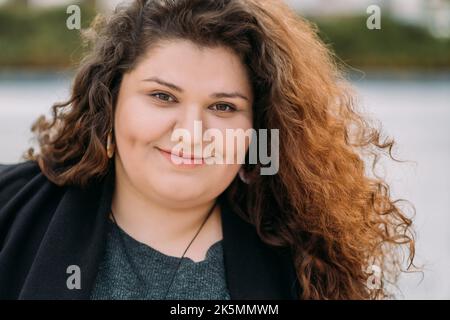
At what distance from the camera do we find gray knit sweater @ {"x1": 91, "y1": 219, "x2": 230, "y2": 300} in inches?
76.6

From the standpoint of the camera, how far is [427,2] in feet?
55.5

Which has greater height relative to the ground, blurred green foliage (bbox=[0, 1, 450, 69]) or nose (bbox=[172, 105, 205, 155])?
blurred green foliage (bbox=[0, 1, 450, 69])

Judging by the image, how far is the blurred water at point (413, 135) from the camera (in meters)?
4.14

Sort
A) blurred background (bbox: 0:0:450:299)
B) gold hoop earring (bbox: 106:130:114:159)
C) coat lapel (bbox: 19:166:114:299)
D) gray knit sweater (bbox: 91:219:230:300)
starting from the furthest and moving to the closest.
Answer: blurred background (bbox: 0:0:450:299)
gold hoop earring (bbox: 106:130:114:159)
gray knit sweater (bbox: 91:219:230:300)
coat lapel (bbox: 19:166:114:299)

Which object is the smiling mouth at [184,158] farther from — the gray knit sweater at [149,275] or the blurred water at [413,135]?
the blurred water at [413,135]

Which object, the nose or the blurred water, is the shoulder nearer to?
the blurred water

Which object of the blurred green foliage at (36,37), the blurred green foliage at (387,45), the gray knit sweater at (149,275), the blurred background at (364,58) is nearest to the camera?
the gray knit sweater at (149,275)

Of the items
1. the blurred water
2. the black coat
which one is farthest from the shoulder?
the blurred water

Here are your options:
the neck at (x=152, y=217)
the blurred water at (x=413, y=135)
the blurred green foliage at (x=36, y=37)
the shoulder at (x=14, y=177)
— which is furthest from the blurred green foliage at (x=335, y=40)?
the neck at (x=152, y=217)

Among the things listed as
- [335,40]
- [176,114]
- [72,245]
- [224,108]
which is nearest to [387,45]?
[335,40]

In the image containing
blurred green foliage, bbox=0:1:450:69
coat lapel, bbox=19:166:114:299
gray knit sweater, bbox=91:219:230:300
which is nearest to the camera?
coat lapel, bbox=19:166:114:299

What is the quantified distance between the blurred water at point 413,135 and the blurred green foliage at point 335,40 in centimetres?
58

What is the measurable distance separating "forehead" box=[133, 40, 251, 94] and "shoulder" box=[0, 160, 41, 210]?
0.48 meters
